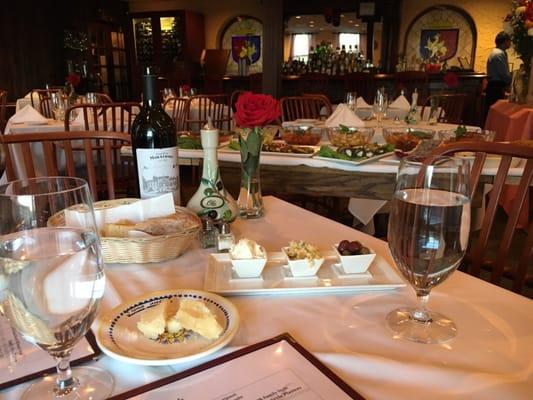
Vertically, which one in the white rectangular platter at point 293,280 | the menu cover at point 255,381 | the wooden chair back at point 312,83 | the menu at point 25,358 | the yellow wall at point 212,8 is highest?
the yellow wall at point 212,8

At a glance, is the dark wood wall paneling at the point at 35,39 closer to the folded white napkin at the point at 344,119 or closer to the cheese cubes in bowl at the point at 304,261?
the folded white napkin at the point at 344,119

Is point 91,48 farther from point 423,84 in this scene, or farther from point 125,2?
point 423,84

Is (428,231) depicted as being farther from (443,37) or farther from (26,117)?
(443,37)

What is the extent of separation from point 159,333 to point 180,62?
853 cm

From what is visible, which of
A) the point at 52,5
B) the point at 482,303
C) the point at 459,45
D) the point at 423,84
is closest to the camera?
the point at 482,303

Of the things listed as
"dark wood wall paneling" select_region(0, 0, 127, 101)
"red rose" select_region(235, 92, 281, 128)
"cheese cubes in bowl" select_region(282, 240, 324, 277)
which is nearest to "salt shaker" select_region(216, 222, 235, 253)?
"cheese cubes in bowl" select_region(282, 240, 324, 277)

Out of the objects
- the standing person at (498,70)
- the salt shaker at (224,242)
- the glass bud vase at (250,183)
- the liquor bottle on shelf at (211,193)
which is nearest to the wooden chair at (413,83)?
the standing person at (498,70)

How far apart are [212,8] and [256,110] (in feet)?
29.0

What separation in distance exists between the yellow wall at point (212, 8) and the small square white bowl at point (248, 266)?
8.70 meters

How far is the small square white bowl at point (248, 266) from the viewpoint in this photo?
2.38 feet

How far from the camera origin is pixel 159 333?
555mm

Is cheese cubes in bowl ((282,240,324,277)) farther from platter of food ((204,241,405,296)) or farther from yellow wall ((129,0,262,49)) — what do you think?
yellow wall ((129,0,262,49))

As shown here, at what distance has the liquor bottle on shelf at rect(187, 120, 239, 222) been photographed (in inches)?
37.0

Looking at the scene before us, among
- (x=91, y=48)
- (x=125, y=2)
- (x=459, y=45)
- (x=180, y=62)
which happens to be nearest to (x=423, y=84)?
(x=459, y=45)
